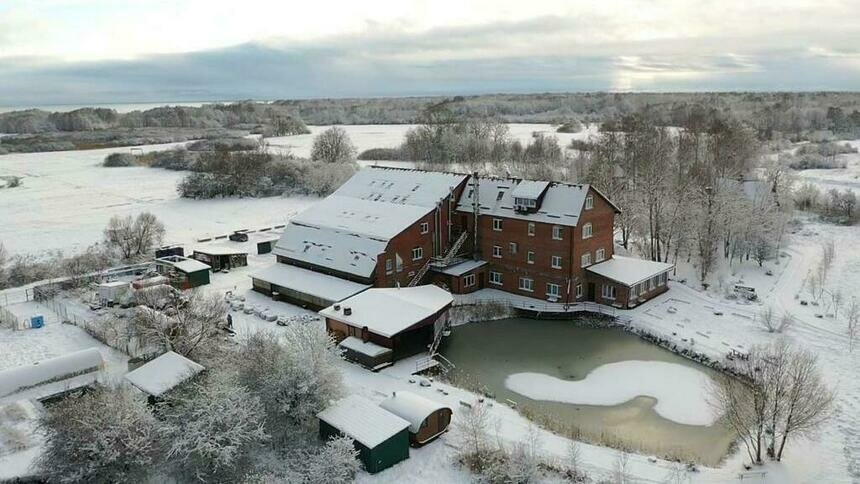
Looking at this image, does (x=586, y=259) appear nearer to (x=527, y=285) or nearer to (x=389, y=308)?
(x=527, y=285)

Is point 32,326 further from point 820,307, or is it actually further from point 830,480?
point 820,307

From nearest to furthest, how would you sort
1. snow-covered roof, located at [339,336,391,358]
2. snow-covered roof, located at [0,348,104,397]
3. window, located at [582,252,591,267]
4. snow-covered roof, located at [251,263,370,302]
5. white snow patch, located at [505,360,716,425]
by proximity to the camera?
white snow patch, located at [505,360,716,425]
snow-covered roof, located at [0,348,104,397]
snow-covered roof, located at [339,336,391,358]
snow-covered roof, located at [251,263,370,302]
window, located at [582,252,591,267]

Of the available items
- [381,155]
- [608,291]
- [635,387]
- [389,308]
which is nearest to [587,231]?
[608,291]

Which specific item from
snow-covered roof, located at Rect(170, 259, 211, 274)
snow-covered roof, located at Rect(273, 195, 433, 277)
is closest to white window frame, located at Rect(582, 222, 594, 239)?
snow-covered roof, located at Rect(273, 195, 433, 277)

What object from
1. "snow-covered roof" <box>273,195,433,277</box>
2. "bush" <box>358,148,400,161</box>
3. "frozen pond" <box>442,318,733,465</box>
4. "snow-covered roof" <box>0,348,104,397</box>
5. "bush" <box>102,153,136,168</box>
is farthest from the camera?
"bush" <box>102,153,136,168</box>

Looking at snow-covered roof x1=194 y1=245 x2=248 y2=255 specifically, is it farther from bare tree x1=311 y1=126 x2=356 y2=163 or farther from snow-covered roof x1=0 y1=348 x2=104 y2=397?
bare tree x1=311 y1=126 x2=356 y2=163

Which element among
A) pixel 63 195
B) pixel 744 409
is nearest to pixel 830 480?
pixel 744 409
